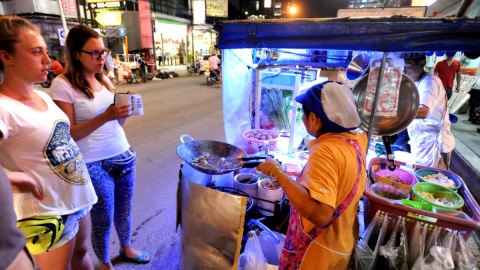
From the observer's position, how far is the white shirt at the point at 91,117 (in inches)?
65.1

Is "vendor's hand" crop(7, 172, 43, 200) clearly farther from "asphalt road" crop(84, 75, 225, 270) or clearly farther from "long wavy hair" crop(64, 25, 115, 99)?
"asphalt road" crop(84, 75, 225, 270)

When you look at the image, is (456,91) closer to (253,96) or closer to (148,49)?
(253,96)

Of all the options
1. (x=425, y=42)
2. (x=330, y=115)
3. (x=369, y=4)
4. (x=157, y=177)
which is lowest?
(x=157, y=177)

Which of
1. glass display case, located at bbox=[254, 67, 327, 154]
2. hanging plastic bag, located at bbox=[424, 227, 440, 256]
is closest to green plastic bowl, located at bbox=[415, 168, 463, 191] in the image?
hanging plastic bag, located at bbox=[424, 227, 440, 256]

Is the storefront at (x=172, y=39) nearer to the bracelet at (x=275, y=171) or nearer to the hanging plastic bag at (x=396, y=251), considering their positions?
the bracelet at (x=275, y=171)

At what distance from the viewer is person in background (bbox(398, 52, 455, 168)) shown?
228 centimetres

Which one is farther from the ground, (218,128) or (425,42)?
(425,42)

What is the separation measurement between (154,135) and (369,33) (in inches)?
199

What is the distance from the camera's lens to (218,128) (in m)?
6.38

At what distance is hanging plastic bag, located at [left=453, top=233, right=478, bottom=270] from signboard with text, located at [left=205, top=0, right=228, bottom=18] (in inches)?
1024

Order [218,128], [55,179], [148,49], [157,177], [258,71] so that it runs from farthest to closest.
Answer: [148,49] < [218,128] < [157,177] < [258,71] < [55,179]

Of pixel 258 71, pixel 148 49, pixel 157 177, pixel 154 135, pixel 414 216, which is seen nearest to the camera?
pixel 414 216

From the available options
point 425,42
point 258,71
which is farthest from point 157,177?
point 425,42

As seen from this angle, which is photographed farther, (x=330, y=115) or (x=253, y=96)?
(x=253, y=96)
